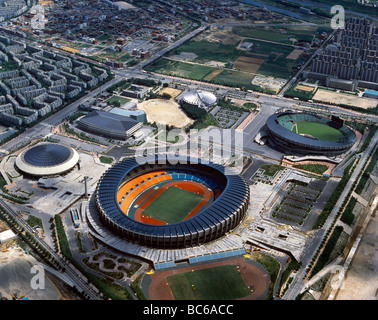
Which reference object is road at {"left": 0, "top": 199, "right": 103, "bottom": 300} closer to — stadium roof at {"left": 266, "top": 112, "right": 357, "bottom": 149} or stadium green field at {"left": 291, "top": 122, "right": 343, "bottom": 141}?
stadium roof at {"left": 266, "top": 112, "right": 357, "bottom": 149}

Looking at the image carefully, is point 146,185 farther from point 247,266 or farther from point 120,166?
point 247,266

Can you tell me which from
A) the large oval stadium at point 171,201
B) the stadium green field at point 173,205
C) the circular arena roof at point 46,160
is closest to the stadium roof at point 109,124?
the circular arena roof at point 46,160

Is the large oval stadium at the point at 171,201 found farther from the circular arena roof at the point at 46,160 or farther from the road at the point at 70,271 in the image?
the circular arena roof at the point at 46,160

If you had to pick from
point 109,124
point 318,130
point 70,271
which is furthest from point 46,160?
point 318,130

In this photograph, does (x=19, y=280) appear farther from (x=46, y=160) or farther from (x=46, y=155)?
(x=46, y=155)

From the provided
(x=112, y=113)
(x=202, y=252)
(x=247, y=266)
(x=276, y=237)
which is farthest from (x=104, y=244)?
(x=112, y=113)
